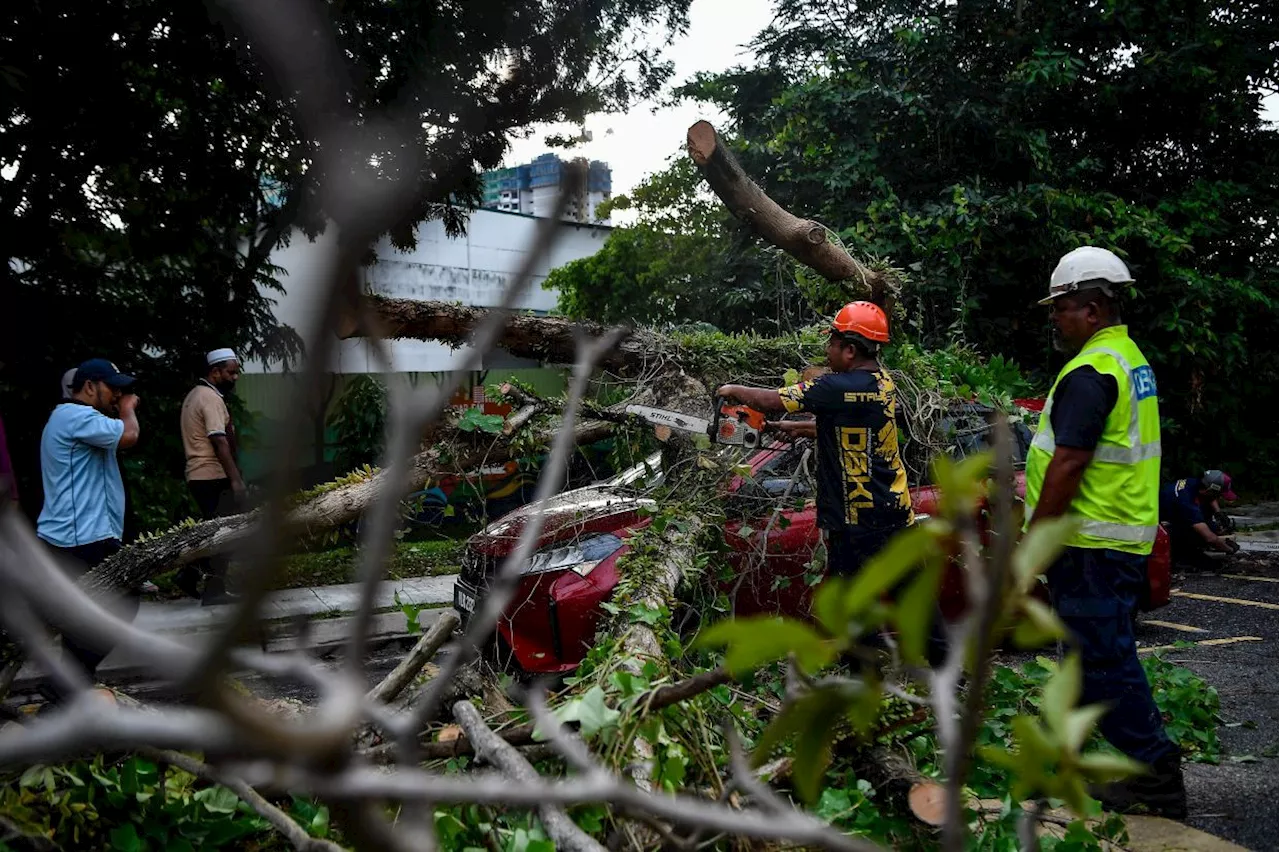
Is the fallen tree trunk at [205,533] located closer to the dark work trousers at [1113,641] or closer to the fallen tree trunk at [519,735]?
the fallen tree trunk at [519,735]

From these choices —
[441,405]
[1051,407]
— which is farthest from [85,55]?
[441,405]

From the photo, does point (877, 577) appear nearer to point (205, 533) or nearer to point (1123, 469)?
point (1123, 469)

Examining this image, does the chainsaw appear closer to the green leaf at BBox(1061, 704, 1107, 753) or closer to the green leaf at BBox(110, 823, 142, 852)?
the green leaf at BBox(110, 823, 142, 852)

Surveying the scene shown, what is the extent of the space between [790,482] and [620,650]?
2.30 meters

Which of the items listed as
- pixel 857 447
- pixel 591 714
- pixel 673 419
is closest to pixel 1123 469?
pixel 857 447

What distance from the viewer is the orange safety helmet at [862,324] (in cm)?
459

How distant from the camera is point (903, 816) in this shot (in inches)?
109

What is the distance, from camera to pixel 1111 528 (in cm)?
341

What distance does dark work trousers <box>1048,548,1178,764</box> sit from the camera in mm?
3309

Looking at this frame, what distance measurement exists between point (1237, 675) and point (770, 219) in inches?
144

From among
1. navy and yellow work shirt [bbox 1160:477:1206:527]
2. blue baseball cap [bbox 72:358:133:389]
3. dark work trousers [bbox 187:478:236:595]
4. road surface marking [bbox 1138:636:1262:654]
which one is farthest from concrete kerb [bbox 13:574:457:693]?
navy and yellow work shirt [bbox 1160:477:1206:527]

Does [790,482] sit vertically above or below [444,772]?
above

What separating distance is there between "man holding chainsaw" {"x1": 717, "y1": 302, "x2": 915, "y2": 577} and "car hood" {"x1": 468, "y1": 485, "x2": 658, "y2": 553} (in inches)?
35.2

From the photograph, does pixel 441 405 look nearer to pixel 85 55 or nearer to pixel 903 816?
pixel 903 816
